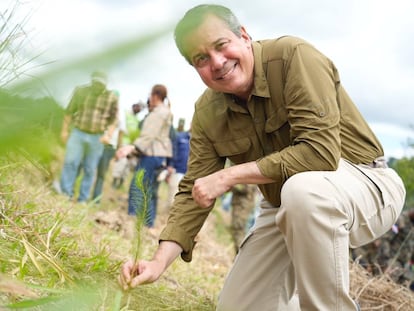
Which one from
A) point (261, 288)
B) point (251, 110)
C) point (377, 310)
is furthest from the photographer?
point (377, 310)

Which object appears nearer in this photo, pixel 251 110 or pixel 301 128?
pixel 301 128

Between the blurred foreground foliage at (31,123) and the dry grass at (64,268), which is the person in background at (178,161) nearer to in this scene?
the dry grass at (64,268)

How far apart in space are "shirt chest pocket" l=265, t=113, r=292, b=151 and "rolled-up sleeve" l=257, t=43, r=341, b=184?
113 millimetres

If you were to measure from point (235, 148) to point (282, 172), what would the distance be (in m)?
0.40

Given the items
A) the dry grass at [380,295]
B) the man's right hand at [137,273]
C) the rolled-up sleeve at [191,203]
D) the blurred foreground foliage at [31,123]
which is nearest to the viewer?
the blurred foreground foliage at [31,123]

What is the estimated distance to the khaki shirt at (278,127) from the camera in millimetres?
2076

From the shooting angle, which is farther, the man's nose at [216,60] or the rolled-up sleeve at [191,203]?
the rolled-up sleeve at [191,203]

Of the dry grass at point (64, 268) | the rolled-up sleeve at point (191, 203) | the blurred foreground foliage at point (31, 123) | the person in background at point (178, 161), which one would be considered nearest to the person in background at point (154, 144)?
the person in background at point (178, 161)

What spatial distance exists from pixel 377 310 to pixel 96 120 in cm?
362

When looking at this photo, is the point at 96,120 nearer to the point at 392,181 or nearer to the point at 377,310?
the point at 392,181

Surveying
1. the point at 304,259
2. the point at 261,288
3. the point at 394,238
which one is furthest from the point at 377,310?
the point at 394,238

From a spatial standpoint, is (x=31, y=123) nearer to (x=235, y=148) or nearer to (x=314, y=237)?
(x=314, y=237)

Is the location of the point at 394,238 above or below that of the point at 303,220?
below

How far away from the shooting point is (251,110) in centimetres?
232
